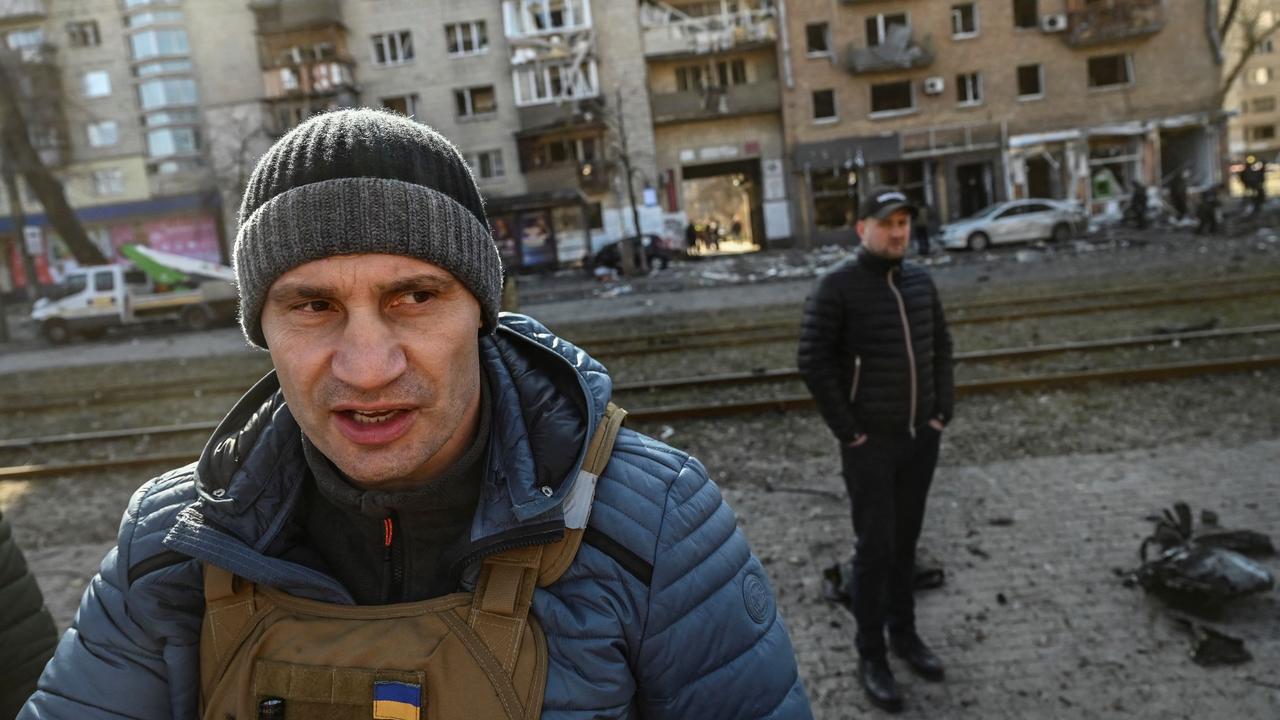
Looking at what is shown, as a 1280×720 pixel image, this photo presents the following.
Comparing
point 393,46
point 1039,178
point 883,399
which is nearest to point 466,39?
point 393,46

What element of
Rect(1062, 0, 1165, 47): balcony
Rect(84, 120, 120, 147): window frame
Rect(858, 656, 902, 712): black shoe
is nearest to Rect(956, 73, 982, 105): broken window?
Rect(1062, 0, 1165, 47): balcony

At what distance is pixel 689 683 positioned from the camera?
4.95 ft

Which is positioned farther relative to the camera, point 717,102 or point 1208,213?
point 717,102

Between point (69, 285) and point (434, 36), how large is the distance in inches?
848

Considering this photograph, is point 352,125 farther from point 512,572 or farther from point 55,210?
point 55,210

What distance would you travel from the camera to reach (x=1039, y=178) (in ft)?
124

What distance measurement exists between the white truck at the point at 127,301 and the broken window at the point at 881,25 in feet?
92.9

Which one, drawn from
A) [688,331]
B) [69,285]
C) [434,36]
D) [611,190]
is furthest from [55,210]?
[688,331]

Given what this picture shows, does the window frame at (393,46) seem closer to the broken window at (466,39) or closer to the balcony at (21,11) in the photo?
the broken window at (466,39)

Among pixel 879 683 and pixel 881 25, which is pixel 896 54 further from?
pixel 879 683

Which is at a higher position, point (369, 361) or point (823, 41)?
point (823, 41)

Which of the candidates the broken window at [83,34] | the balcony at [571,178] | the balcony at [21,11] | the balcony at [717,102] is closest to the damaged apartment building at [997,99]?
the balcony at [717,102]

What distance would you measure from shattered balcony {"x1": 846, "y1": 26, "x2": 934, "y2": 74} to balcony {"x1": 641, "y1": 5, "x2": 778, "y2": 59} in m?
4.13

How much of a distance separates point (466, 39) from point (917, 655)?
134ft
